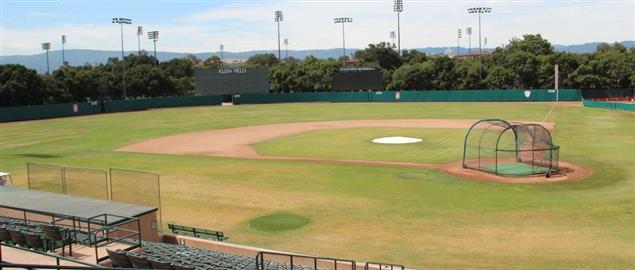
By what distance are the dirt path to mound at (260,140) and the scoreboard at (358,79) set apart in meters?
33.6

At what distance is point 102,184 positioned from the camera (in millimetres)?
22328

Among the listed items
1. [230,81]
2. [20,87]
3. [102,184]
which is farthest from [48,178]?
[230,81]

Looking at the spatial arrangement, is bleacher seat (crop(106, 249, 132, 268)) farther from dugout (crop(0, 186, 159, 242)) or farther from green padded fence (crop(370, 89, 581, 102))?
green padded fence (crop(370, 89, 581, 102))

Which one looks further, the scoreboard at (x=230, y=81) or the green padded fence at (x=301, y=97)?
the green padded fence at (x=301, y=97)

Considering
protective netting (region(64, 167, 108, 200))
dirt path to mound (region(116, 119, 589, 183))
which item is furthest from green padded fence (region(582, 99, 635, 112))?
protective netting (region(64, 167, 108, 200))

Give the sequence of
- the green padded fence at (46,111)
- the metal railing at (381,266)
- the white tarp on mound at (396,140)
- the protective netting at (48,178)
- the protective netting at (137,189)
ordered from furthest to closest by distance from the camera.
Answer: the green padded fence at (46,111) < the white tarp on mound at (396,140) < the protective netting at (48,178) < the protective netting at (137,189) < the metal railing at (381,266)

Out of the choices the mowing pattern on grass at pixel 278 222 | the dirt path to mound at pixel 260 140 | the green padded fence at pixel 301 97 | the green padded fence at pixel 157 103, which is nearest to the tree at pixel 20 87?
the green padded fence at pixel 157 103

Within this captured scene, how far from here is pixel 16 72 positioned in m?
82.4

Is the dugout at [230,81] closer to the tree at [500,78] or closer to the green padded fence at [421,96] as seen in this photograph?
the green padded fence at [421,96]

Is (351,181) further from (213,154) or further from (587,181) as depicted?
(213,154)

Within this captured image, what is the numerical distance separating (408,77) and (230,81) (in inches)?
1257

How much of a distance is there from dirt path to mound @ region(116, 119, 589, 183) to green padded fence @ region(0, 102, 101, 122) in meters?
35.9

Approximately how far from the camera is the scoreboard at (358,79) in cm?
9300

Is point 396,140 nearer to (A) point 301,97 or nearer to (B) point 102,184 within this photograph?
(B) point 102,184
